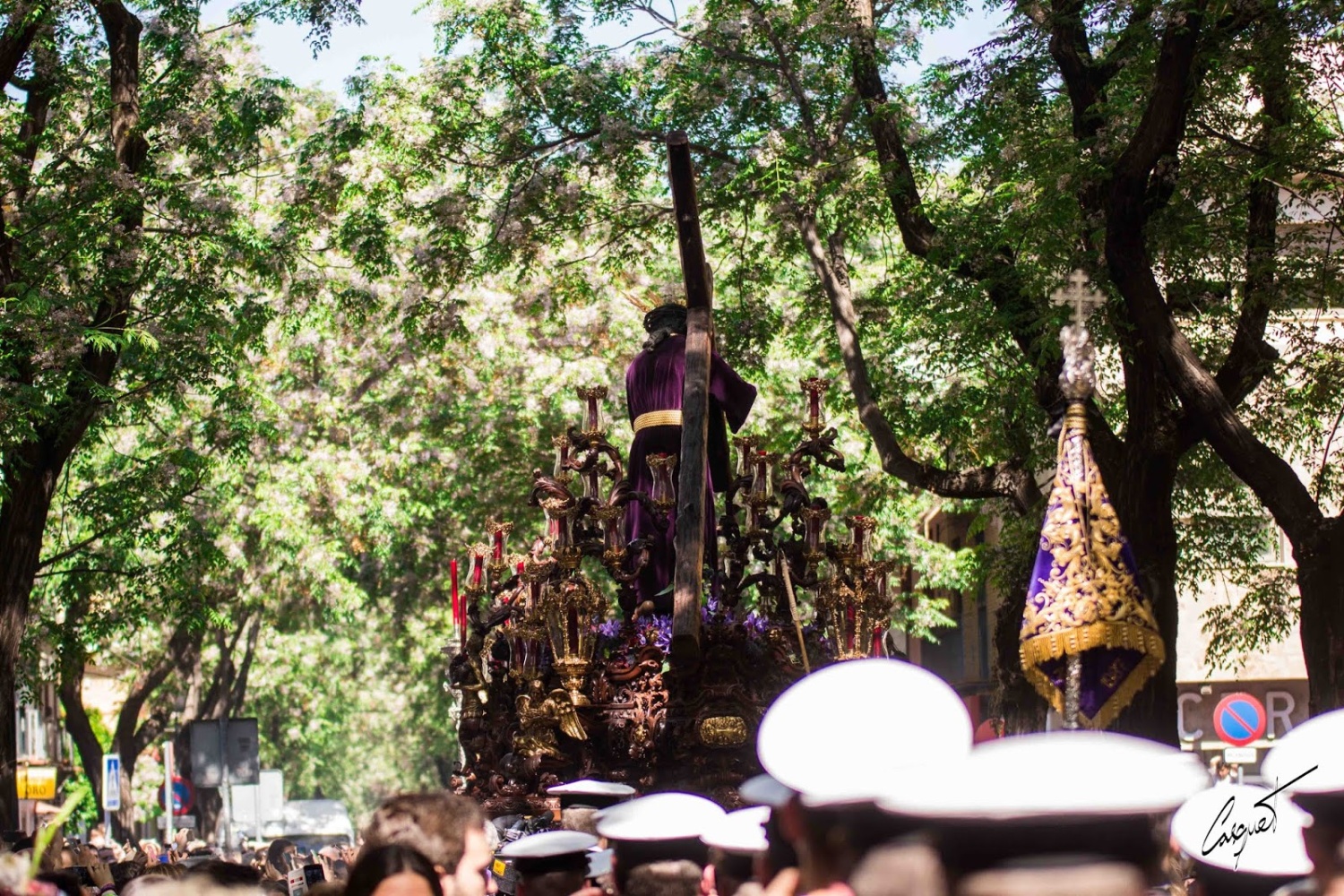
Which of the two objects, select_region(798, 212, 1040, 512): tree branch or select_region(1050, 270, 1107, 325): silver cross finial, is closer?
select_region(1050, 270, 1107, 325): silver cross finial

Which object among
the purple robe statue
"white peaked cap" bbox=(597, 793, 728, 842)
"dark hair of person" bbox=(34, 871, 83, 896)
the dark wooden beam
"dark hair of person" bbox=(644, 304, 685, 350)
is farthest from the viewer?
"dark hair of person" bbox=(644, 304, 685, 350)

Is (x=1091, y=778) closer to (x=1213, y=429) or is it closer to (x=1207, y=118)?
(x=1213, y=429)

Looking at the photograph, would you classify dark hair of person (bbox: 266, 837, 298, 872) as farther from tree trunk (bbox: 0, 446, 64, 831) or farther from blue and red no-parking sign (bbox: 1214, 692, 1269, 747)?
blue and red no-parking sign (bbox: 1214, 692, 1269, 747)

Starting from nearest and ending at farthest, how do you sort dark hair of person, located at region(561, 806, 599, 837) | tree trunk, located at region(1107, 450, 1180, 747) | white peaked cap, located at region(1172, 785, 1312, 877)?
white peaked cap, located at region(1172, 785, 1312, 877), dark hair of person, located at region(561, 806, 599, 837), tree trunk, located at region(1107, 450, 1180, 747)

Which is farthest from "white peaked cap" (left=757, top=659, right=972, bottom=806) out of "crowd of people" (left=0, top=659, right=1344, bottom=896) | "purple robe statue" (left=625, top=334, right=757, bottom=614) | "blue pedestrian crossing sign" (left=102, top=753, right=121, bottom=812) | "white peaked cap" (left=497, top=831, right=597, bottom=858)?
"blue pedestrian crossing sign" (left=102, top=753, right=121, bottom=812)

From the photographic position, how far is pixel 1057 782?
231cm

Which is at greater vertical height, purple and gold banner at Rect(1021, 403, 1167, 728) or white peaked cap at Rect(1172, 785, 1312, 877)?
Result: purple and gold banner at Rect(1021, 403, 1167, 728)

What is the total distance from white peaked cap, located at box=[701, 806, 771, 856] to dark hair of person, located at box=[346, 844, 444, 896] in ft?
2.84

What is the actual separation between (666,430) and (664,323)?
2.86ft

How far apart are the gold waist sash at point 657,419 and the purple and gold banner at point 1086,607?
484cm

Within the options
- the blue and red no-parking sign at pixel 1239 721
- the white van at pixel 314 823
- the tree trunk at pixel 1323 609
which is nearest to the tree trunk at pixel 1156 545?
the tree trunk at pixel 1323 609

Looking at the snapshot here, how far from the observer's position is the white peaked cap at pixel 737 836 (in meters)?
5.18

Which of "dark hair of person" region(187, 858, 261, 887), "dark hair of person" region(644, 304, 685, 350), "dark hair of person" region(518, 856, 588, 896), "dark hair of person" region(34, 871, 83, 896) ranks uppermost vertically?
"dark hair of person" region(644, 304, 685, 350)

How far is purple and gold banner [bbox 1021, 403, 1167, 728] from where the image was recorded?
30.3ft
